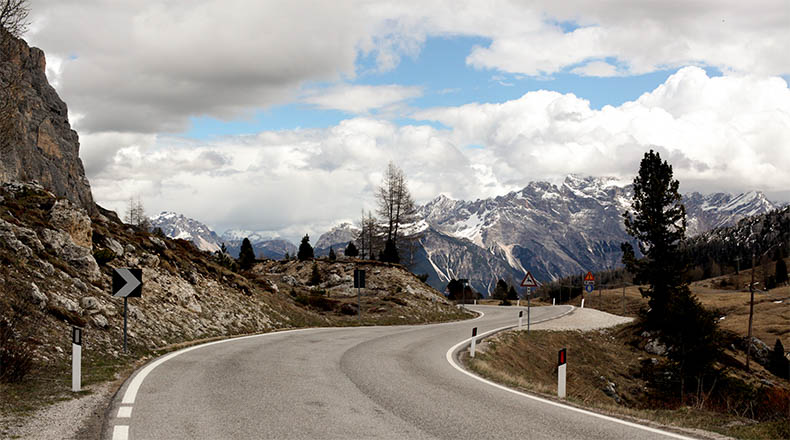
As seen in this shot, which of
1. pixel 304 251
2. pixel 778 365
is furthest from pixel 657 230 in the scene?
pixel 304 251

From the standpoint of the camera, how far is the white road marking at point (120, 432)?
22.8 ft

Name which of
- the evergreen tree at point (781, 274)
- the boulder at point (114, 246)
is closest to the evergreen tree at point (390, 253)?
the boulder at point (114, 246)

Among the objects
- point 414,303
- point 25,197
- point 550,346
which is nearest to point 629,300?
point 414,303

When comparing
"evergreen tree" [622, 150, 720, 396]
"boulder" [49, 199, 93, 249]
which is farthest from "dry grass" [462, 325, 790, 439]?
"boulder" [49, 199, 93, 249]

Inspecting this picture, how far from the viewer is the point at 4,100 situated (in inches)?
680

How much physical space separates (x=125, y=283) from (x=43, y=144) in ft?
84.1

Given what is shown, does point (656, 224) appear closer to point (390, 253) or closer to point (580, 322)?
point (580, 322)

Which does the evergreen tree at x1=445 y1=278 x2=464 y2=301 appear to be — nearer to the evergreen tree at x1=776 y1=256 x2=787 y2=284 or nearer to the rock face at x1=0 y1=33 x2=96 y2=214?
the rock face at x1=0 y1=33 x2=96 y2=214

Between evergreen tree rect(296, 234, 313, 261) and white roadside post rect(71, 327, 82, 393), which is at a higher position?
evergreen tree rect(296, 234, 313, 261)

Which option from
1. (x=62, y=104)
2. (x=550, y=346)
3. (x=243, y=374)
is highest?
(x=62, y=104)

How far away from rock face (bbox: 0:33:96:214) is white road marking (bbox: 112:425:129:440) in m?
23.1

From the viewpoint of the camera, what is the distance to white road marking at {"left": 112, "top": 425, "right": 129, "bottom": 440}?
6.94 metres

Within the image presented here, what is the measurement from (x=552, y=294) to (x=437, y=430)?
142771mm

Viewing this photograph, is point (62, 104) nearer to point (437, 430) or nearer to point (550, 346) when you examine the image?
point (550, 346)
